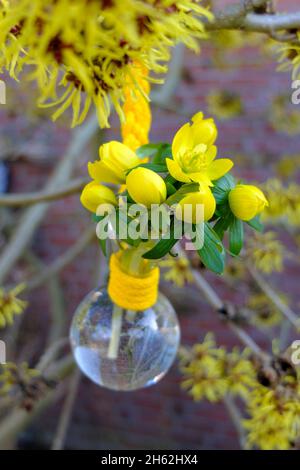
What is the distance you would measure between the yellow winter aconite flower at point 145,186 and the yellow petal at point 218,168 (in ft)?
Answer: 0.16

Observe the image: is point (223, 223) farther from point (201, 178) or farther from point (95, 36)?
point (95, 36)

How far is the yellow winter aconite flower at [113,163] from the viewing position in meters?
0.41

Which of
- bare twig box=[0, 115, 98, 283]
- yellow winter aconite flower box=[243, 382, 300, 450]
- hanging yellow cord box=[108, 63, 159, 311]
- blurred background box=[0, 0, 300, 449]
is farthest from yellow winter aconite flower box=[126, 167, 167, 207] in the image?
blurred background box=[0, 0, 300, 449]

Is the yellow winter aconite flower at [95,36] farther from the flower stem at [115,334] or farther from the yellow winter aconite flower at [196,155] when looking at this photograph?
the flower stem at [115,334]

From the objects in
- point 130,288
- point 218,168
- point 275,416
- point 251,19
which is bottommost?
point 275,416

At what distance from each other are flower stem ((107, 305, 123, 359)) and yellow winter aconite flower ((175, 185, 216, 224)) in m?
0.20

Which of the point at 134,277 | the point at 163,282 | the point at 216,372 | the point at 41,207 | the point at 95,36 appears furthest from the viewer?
the point at 163,282

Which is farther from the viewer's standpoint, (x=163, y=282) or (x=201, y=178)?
(x=163, y=282)

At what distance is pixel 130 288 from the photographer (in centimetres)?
51

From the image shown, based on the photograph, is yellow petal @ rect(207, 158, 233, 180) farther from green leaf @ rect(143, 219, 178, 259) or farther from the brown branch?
the brown branch

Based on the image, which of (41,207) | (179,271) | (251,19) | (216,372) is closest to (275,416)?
(216,372)

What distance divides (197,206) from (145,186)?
39 millimetres

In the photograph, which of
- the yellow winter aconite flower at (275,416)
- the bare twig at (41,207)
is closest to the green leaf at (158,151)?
the yellow winter aconite flower at (275,416)
